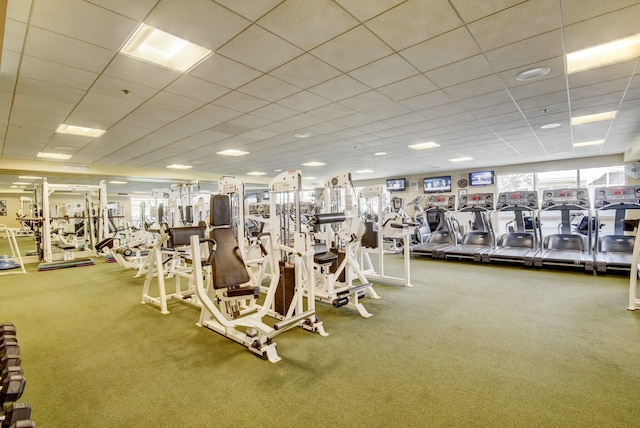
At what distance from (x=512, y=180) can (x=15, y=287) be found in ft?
47.3

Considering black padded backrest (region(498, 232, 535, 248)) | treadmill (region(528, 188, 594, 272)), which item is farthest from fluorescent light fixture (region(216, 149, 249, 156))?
treadmill (region(528, 188, 594, 272))

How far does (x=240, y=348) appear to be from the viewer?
2.97 m

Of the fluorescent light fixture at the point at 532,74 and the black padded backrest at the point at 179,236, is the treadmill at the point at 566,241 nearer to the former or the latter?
the fluorescent light fixture at the point at 532,74

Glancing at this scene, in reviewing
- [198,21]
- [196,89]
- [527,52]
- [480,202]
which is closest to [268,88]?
[196,89]

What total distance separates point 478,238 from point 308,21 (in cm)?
703

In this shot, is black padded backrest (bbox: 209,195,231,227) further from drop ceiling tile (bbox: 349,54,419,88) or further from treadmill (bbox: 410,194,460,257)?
treadmill (bbox: 410,194,460,257)

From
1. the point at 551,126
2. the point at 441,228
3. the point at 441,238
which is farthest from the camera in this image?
the point at 441,228

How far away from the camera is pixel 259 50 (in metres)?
2.79

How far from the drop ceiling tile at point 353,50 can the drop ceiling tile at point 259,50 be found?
279 mm

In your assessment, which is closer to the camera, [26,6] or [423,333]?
[26,6]

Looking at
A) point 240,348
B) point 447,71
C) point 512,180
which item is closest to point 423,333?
point 240,348

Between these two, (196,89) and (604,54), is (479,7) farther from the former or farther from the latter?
(196,89)

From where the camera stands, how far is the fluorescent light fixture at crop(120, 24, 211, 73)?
2.66m

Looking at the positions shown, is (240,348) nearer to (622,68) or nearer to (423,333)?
(423,333)
